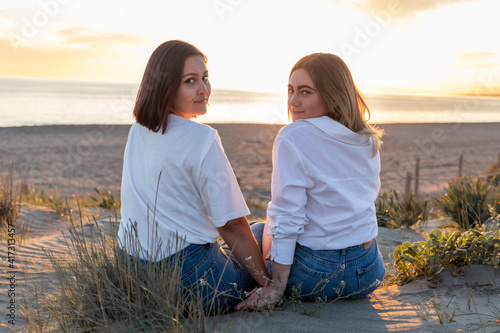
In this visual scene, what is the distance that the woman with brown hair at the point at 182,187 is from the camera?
7.54ft

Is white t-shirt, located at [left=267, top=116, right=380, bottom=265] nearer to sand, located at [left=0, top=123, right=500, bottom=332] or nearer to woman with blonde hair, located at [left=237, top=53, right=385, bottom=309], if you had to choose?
woman with blonde hair, located at [left=237, top=53, right=385, bottom=309]

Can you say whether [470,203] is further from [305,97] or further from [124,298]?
[124,298]

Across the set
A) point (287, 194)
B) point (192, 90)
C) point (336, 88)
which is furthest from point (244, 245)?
point (336, 88)

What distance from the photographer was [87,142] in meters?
19.4

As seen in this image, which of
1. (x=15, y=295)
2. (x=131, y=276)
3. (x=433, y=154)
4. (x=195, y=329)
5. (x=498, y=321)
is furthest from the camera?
(x=433, y=154)

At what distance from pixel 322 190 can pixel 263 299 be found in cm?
68

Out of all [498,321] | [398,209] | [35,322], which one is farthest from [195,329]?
[398,209]

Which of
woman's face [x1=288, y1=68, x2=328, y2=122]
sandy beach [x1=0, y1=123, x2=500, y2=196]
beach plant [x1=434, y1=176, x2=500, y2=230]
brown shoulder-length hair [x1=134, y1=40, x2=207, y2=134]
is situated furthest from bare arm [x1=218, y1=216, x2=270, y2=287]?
sandy beach [x1=0, y1=123, x2=500, y2=196]

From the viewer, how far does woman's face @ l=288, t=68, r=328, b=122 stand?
8.45 ft

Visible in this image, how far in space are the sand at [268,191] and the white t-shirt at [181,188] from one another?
20.3 inches

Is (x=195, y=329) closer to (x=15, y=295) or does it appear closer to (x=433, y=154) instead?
(x=15, y=295)

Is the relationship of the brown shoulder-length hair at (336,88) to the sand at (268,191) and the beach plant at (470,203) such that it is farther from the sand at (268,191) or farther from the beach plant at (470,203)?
the beach plant at (470,203)

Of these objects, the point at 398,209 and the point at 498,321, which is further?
the point at 398,209

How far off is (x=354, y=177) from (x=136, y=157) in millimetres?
1240
